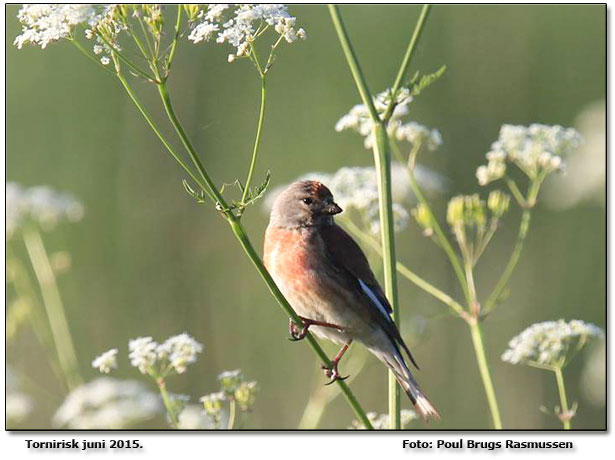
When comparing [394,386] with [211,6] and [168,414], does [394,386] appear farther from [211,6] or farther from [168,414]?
[211,6]

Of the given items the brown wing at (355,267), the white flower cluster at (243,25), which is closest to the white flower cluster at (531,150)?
the brown wing at (355,267)

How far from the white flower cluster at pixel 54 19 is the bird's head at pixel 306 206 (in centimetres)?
135

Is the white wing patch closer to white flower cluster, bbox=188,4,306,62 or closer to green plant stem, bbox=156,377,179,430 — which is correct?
green plant stem, bbox=156,377,179,430

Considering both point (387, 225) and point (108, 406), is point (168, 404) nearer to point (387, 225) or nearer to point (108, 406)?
point (108, 406)

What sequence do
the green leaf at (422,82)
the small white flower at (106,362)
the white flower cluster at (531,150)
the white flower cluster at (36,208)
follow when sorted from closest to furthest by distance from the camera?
the green leaf at (422,82)
the small white flower at (106,362)
the white flower cluster at (531,150)
the white flower cluster at (36,208)

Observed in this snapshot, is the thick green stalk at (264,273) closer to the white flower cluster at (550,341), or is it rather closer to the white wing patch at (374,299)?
the white wing patch at (374,299)

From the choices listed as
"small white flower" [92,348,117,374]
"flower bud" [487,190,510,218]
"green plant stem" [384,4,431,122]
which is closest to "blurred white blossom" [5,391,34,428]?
"small white flower" [92,348,117,374]

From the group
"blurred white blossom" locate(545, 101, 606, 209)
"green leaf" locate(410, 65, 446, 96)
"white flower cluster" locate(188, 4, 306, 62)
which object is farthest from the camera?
"blurred white blossom" locate(545, 101, 606, 209)

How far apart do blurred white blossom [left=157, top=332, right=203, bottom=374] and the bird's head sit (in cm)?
81

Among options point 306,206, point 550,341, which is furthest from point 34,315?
point 550,341

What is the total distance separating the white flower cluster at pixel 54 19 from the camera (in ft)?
8.56

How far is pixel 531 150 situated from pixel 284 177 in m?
1.79

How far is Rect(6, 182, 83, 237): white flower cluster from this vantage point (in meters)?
4.11

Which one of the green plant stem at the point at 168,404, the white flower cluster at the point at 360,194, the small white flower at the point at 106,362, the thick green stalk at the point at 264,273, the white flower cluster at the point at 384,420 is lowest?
the white flower cluster at the point at 384,420
